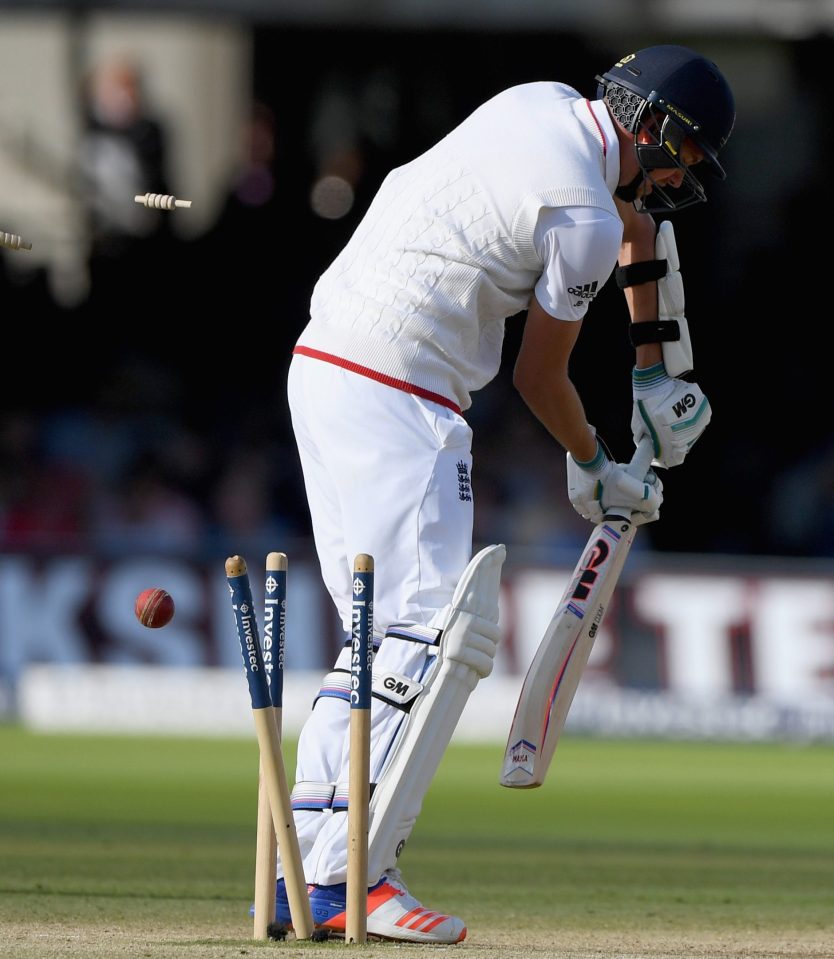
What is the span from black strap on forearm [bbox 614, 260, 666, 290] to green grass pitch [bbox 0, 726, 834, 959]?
152cm

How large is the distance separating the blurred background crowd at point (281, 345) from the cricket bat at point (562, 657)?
23.4 feet

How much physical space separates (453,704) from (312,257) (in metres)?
9.86

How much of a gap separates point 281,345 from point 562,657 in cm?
944

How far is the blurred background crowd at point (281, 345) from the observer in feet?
41.1

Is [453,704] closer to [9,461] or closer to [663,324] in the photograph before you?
[663,324]

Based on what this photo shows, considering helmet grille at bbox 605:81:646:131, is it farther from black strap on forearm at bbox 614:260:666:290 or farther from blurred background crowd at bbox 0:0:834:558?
blurred background crowd at bbox 0:0:834:558

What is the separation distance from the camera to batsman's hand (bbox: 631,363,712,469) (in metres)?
4.62

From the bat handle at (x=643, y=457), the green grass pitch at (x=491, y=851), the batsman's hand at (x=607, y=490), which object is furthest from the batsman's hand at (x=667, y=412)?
the green grass pitch at (x=491, y=851)

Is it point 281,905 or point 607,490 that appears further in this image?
point 607,490

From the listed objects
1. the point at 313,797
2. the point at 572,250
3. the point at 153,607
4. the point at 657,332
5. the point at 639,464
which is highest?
the point at 572,250

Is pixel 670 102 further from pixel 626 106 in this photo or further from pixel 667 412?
pixel 667 412

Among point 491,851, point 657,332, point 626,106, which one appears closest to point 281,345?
point 491,851

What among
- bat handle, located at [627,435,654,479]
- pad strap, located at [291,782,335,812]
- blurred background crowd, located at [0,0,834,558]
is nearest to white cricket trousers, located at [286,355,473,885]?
pad strap, located at [291,782,335,812]

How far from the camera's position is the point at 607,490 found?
443cm
